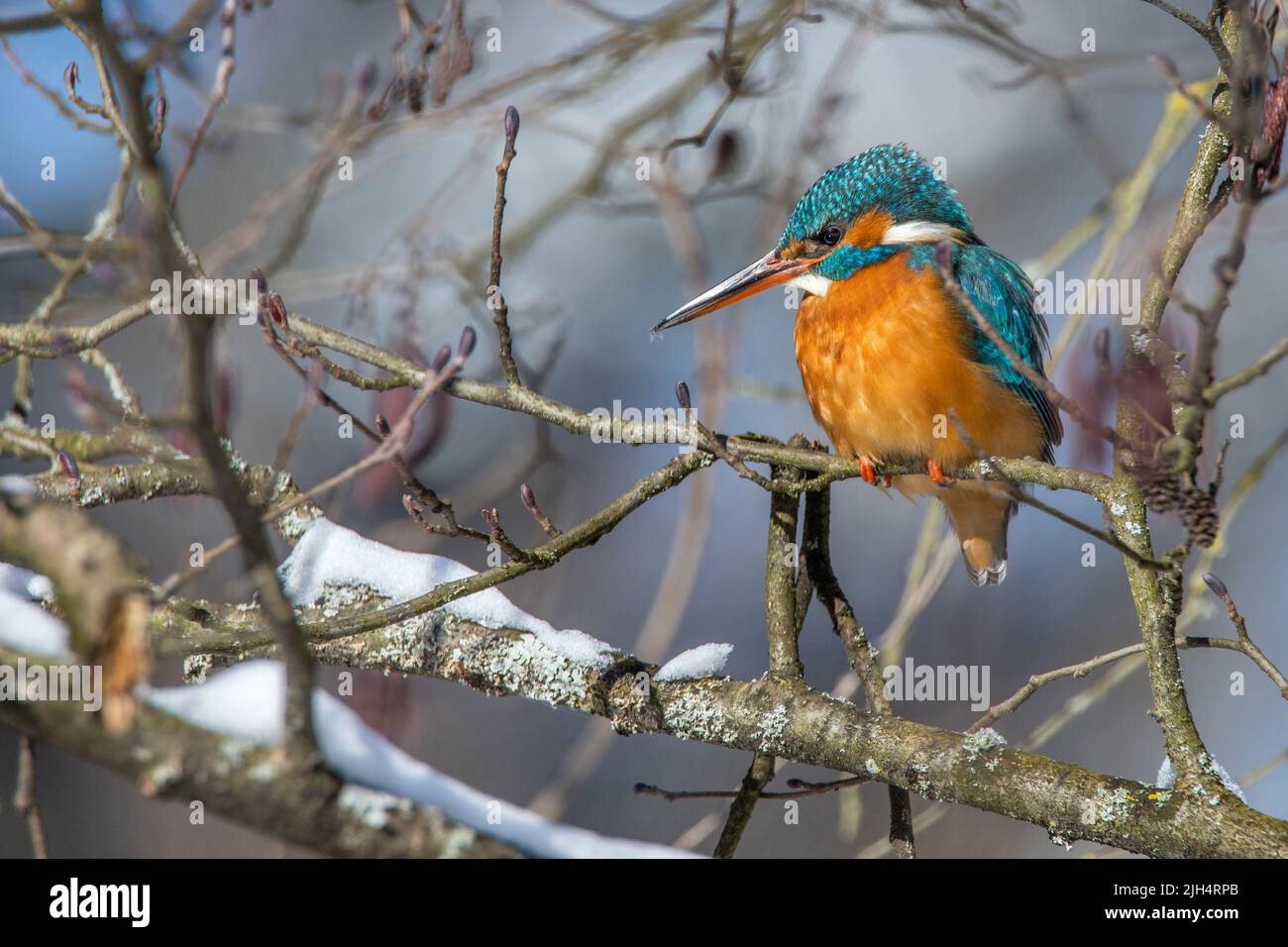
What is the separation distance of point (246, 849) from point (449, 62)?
3645mm

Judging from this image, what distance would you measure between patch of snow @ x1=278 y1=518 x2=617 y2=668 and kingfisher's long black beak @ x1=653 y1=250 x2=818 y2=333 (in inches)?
49.0

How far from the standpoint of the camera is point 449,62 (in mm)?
3268

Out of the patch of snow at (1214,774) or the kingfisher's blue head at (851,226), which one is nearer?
the patch of snow at (1214,774)

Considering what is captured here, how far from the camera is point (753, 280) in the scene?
3461mm

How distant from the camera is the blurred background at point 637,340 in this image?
3.41 metres

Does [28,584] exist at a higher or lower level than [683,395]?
lower

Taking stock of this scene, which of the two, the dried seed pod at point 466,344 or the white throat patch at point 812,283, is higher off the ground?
the white throat patch at point 812,283

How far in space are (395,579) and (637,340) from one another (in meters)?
4.81

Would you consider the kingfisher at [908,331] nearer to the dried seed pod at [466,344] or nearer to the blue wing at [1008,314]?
the blue wing at [1008,314]

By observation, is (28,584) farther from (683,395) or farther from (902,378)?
(902,378)

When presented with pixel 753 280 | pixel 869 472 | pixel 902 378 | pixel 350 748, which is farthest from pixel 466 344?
pixel 753 280

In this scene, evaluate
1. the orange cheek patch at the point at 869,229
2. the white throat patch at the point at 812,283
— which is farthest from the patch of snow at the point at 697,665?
the orange cheek patch at the point at 869,229

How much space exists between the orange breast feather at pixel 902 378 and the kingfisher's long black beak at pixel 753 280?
183 mm
